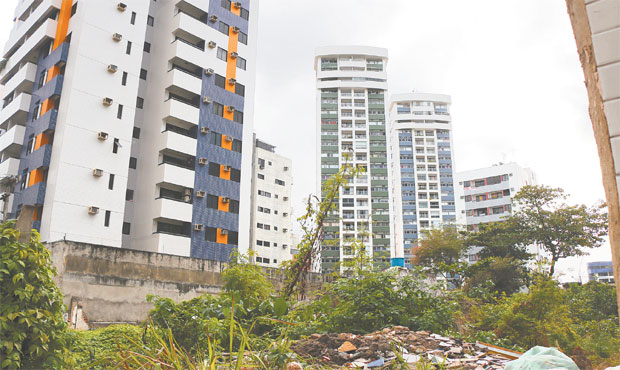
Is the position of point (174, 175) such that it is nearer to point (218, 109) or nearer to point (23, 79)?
Answer: point (218, 109)

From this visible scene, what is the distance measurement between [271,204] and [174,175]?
60.4 feet

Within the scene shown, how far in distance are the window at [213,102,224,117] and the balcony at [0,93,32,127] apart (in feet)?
21.4

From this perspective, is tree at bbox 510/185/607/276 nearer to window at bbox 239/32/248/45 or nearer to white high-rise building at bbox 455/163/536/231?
window at bbox 239/32/248/45

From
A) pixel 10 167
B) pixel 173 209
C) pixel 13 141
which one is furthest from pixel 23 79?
pixel 173 209

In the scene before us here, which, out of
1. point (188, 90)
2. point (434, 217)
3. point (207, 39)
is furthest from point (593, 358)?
point (434, 217)

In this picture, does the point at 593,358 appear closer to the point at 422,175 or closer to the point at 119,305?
the point at 119,305

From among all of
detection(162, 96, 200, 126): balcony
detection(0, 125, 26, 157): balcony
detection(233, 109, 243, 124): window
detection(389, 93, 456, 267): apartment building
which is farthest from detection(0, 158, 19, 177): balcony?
detection(389, 93, 456, 267): apartment building

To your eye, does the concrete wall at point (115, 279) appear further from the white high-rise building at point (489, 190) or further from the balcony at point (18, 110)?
the white high-rise building at point (489, 190)

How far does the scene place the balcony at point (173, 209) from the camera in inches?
601

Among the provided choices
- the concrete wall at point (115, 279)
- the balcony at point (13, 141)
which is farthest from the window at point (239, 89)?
the concrete wall at point (115, 279)

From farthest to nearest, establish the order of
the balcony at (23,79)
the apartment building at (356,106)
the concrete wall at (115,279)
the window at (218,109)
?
the apartment building at (356,106)
the window at (218,109)
the balcony at (23,79)
the concrete wall at (115,279)

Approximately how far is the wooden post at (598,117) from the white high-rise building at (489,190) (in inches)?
1589

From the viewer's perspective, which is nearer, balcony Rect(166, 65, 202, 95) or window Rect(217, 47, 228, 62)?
balcony Rect(166, 65, 202, 95)

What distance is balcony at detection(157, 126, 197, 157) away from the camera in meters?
16.0
